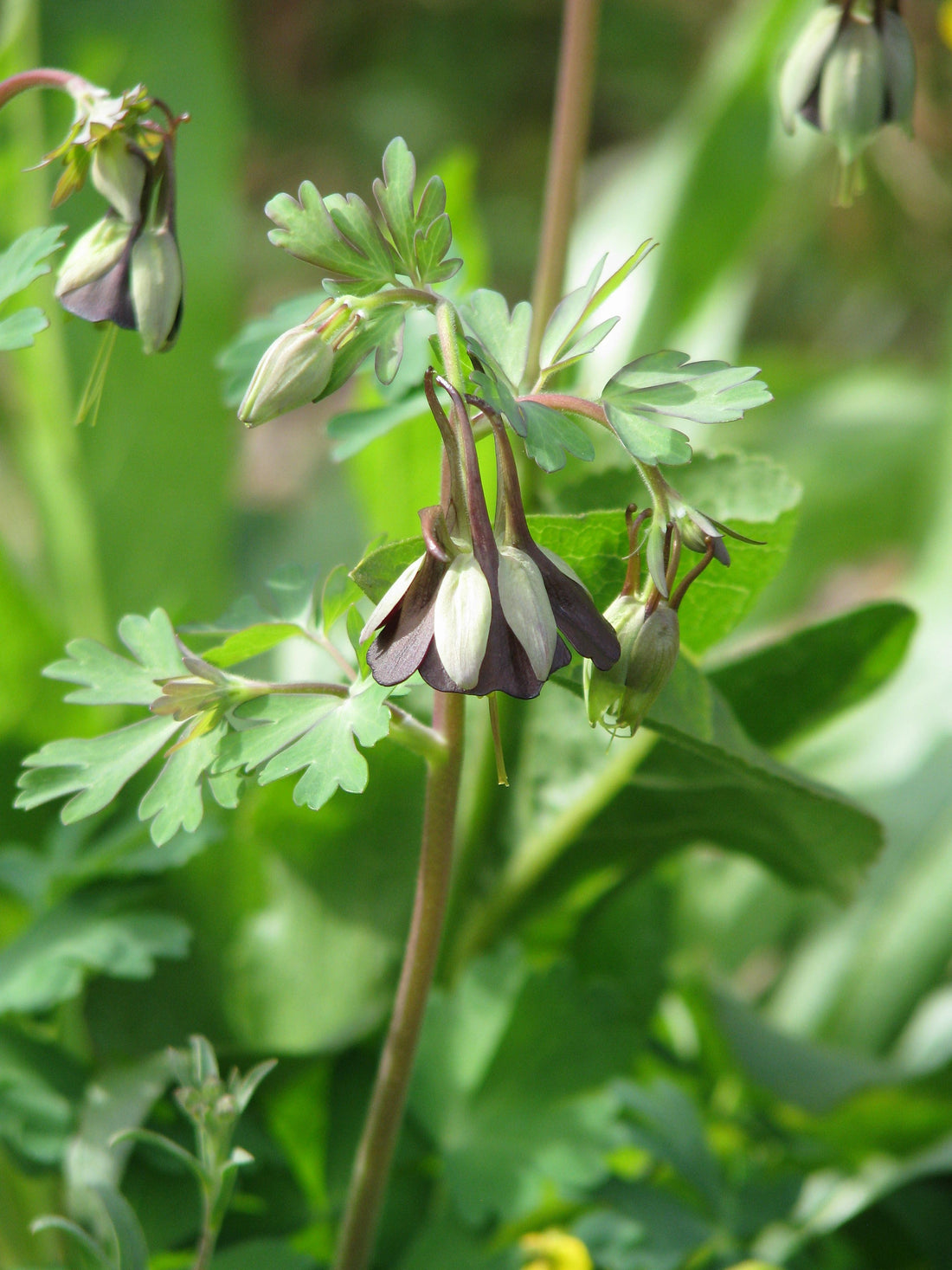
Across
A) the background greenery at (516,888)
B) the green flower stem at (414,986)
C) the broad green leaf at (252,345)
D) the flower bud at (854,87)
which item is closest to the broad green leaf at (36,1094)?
the background greenery at (516,888)

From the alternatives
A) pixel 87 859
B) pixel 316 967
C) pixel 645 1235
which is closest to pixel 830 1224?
pixel 645 1235

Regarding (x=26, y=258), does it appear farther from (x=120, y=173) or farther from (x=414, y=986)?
(x=414, y=986)

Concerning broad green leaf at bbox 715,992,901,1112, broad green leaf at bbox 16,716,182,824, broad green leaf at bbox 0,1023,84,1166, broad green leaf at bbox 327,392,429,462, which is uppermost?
broad green leaf at bbox 327,392,429,462

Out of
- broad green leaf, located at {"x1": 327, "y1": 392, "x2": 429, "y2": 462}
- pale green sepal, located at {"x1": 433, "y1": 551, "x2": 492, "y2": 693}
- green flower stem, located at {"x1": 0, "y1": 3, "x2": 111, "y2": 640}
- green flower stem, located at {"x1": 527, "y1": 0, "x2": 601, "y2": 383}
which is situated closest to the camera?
pale green sepal, located at {"x1": 433, "y1": 551, "x2": 492, "y2": 693}

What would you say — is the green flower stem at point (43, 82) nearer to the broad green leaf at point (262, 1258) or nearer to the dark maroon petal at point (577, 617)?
the dark maroon petal at point (577, 617)

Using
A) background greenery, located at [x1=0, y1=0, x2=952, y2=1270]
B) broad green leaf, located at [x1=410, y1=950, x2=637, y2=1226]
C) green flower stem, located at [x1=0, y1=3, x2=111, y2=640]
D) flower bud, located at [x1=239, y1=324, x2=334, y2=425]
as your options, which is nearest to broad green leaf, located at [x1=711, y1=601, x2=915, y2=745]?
background greenery, located at [x1=0, y1=0, x2=952, y2=1270]

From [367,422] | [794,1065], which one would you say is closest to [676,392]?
[367,422]

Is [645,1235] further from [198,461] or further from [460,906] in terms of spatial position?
[198,461]

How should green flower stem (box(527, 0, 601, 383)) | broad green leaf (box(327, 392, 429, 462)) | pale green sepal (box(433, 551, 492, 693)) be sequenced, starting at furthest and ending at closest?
green flower stem (box(527, 0, 601, 383)) < broad green leaf (box(327, 392, 429, 462)) < pale green sepal (box(433, 551, 492, 693))

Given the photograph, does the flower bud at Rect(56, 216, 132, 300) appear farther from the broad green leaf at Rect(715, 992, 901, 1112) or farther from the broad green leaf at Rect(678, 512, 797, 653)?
the broad green leaf at Rect(715, 992, 901, 1112)

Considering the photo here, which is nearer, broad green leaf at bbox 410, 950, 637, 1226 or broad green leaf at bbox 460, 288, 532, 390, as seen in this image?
broad green leaf at bbox 460, 288, 532, 390
